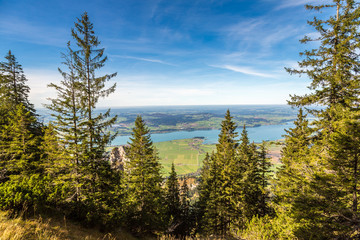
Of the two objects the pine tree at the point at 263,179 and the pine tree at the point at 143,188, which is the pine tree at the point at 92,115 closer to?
the pine tree at the point at 143,188

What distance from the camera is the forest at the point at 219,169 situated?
682 cm

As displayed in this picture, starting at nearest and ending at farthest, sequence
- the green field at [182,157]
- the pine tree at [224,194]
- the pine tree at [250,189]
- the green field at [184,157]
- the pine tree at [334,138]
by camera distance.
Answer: the pine tree at [334,138] < the pine tree at [224,194] < the pine tree at [250,189] < the green field at [184,157] < the green field at [182,157]

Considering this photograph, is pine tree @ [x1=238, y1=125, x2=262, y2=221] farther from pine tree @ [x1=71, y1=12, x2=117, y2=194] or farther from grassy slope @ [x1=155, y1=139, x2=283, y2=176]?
grassy slope @ [x1=155, y1=139, x2=283, y2=176]

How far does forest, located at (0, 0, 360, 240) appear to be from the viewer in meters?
6.82

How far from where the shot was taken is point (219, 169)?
62.0ft

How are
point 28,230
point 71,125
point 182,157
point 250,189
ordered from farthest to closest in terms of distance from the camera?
point 182,157, point 250,189, point 71,125, point 28,230

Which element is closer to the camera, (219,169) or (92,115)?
(92,115)

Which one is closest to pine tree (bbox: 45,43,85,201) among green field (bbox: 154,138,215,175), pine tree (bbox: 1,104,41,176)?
pine tree (bbox: 1,104,41,176)

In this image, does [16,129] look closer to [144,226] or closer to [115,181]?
[115,181]

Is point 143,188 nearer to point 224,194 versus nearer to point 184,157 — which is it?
point 224,194

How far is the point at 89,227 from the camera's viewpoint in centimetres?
908

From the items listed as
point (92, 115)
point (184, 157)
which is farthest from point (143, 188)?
point (184, 157)

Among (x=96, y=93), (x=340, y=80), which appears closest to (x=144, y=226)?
(x=96, y=93)

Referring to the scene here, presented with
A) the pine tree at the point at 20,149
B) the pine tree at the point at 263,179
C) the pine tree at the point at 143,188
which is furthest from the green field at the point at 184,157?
the pine tree at the point at 20,149
